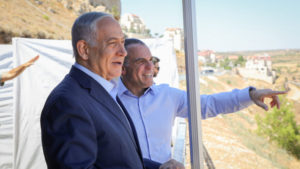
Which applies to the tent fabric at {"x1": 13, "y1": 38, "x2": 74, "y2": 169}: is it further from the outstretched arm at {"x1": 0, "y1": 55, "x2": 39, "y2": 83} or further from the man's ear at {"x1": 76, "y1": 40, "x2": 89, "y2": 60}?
the man's ear at {"x1": 76, "y1": 40, "x2": 89, "y2": 60}

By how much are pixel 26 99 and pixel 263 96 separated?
2.44 m

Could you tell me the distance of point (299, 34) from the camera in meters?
0.88

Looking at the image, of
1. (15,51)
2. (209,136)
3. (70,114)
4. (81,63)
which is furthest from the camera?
(15,51)

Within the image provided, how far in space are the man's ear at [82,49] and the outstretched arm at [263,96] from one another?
2.31ft

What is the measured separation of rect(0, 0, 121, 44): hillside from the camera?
11.1 meters

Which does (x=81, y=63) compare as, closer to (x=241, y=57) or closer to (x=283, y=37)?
(x=241, y=57)

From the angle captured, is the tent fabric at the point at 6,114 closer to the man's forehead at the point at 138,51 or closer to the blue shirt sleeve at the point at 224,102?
the man's forehead at the point at 138,51

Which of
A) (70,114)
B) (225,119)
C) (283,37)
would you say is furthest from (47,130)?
(225,119)

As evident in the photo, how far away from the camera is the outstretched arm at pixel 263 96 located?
95cm

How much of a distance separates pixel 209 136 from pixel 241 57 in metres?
0.52

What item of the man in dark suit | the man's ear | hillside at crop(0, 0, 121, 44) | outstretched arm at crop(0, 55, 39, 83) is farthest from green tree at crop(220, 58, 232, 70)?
hillside at crop(0, 0, 121, 44)

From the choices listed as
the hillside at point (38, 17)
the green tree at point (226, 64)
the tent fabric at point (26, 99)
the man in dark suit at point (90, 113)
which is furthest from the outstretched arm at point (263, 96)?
the hillside at point (38, 17)

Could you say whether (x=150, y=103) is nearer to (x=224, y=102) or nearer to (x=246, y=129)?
(x=224, y=102)

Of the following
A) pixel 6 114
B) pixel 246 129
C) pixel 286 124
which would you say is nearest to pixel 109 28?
pixel 246 129
